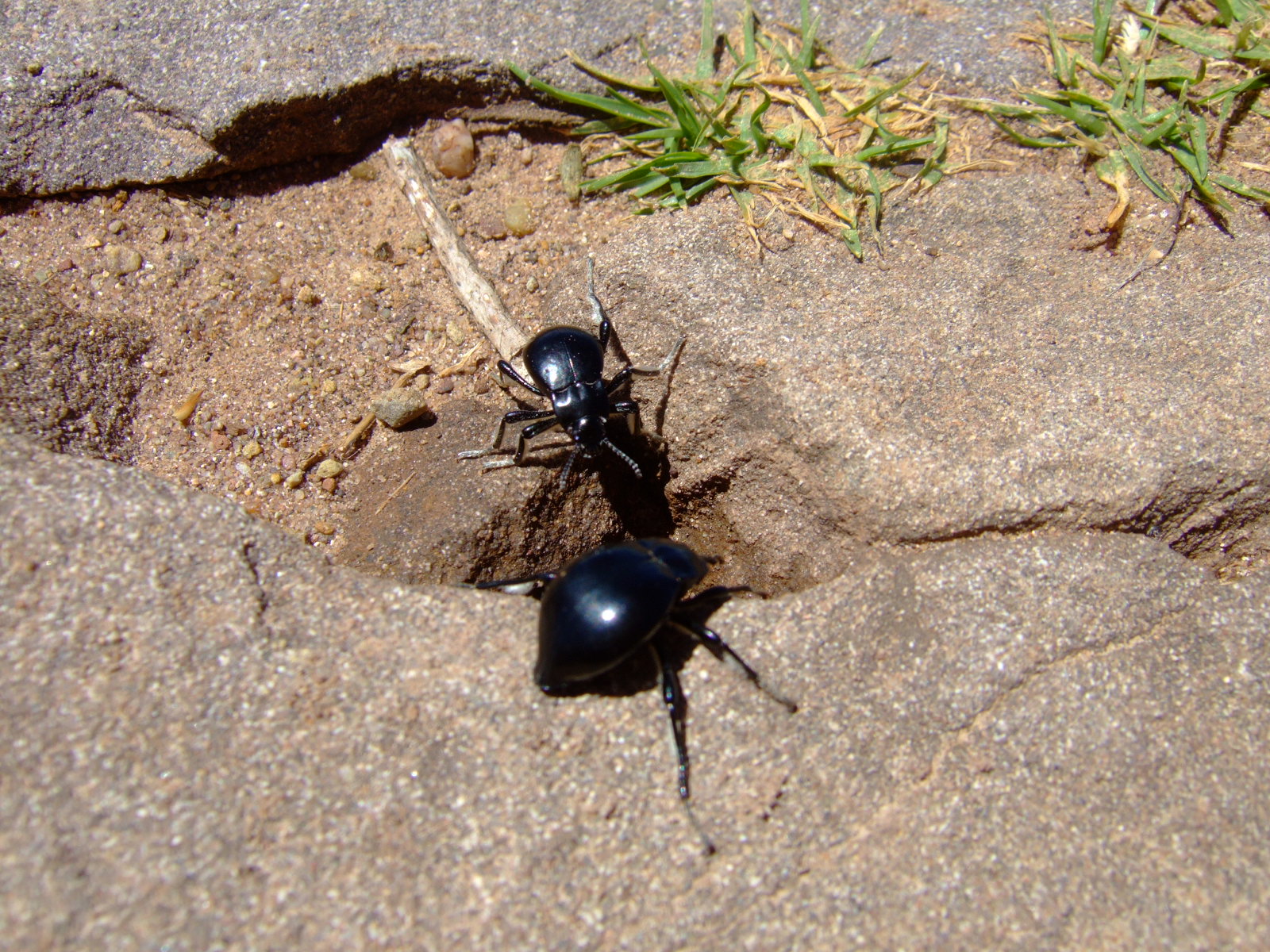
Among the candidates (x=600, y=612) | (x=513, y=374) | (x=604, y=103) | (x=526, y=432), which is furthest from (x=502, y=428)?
(x=604, y=103)

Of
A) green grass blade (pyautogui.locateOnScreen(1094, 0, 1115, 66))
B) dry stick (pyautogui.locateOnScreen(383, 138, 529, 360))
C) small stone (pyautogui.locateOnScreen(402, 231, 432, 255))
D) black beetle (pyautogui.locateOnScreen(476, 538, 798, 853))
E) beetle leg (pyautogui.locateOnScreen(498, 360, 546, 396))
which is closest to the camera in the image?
black beetle (pyautogui.locateOnScreen(476, 538, 798, 853))

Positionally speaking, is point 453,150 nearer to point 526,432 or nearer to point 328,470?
point 526,432

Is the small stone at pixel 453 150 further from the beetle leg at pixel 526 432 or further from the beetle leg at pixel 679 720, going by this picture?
the beetle leg at pixel 679 720

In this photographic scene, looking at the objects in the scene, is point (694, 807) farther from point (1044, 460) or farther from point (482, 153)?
point (482, 153)

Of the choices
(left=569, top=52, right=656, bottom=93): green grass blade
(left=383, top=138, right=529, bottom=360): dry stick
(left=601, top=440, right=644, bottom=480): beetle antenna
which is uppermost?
(left=569, top=52, right=656, bottom=93): green grass blade

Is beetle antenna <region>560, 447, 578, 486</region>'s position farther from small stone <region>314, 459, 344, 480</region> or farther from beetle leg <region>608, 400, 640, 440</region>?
small stone <region>314, 459, 344, 480</region>

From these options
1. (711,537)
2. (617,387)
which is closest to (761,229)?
(617,387)

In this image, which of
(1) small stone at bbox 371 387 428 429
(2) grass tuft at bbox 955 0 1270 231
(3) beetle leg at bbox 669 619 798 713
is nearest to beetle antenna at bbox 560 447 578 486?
(1) small stone at bbox 371 387 428 429

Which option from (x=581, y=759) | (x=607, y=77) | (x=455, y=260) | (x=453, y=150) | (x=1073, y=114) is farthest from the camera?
(x=453, y=150)
